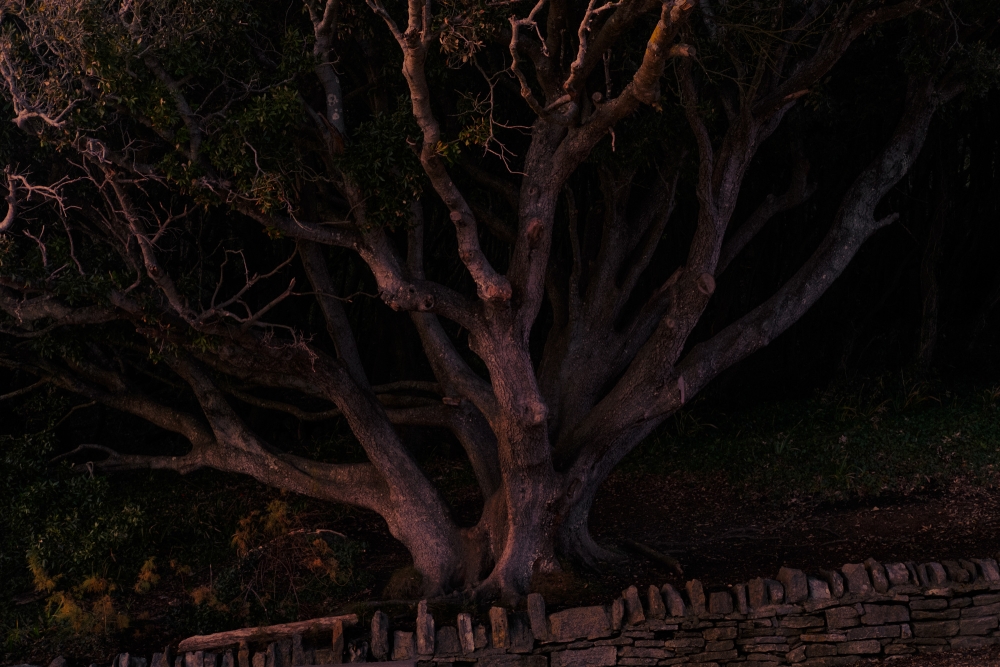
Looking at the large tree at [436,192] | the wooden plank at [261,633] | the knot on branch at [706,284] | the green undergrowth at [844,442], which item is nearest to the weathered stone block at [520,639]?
the large tree at [436,192]

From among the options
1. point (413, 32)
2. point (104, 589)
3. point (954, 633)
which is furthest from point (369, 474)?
point (954, 633)

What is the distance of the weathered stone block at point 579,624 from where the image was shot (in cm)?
691

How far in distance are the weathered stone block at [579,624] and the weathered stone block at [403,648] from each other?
Result: 986 millimetres

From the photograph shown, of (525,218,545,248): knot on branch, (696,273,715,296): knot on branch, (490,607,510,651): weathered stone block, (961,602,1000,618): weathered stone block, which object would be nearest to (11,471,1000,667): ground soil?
(961,602,1000,618): weathered stone block

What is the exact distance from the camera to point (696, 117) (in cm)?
774

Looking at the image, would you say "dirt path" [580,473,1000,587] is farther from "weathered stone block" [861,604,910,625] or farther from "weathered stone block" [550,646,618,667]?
"weathered stone block" [550,646,618,667]

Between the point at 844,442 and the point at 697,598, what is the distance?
13.5 ft

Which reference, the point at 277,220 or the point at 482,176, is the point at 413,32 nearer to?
the point at 277,220

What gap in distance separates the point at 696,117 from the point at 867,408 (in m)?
5.12

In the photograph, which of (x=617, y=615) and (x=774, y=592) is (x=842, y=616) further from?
(x=617, y=615)

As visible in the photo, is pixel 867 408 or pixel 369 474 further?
pixel 867 408

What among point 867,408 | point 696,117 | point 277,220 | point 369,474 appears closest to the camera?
point 277,220

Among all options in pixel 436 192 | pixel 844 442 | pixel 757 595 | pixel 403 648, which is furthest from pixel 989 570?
pixel 436 192

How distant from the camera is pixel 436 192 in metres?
8.39
